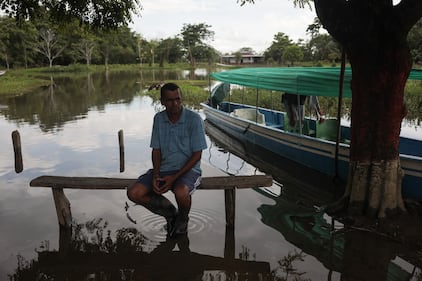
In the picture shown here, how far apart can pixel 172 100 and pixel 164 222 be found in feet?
6.91

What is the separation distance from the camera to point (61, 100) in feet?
75.0

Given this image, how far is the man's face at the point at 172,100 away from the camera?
4133mm

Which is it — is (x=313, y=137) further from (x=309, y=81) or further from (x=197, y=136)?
(x=197, y=136)

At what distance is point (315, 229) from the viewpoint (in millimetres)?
5344

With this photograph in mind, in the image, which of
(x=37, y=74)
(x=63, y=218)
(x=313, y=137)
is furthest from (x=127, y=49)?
(x=63, y=218)

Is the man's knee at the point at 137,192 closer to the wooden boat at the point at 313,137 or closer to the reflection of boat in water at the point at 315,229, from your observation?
the reflection of boat in water at the point at 315,229

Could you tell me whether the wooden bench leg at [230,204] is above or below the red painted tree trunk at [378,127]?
below

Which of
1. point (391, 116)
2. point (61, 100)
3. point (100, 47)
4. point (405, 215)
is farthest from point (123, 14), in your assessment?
point (100, 47)

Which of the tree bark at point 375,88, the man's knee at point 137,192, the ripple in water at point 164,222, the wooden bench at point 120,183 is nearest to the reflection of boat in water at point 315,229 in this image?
the tree bark at point 375,88

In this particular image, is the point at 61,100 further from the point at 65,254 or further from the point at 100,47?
the point at 100,47

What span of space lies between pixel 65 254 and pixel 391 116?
4.67 m

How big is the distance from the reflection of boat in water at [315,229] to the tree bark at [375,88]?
0.51 meters

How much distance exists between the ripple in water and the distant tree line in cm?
3052

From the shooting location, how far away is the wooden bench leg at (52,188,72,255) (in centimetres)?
482
